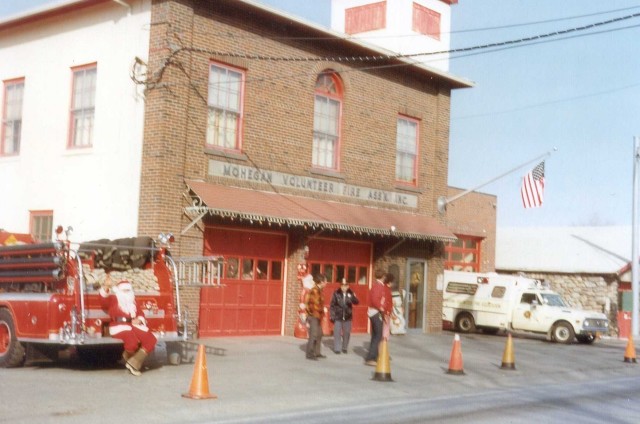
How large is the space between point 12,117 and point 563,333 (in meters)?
17.4

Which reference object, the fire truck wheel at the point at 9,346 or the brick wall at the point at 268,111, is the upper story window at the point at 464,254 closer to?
the brick wall at the point at 268,111

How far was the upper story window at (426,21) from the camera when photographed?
96.1 feet

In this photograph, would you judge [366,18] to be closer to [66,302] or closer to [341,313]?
[341,313]

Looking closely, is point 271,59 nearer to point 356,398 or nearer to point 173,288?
point 173,288

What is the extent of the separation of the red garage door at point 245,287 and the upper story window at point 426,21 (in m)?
10.2

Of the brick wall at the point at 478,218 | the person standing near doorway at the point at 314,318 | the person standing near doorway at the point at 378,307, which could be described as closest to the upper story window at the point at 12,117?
the person standing near doorway at the point at 314,318

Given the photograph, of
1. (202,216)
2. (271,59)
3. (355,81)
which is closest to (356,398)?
(202,216)

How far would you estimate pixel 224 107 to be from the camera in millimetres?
21344

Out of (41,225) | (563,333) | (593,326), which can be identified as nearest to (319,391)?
(41,225)

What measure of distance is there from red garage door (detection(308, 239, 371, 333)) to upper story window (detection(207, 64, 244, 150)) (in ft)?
13.1

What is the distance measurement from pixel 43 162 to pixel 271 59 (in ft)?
20.4

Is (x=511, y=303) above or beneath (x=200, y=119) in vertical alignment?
beneath

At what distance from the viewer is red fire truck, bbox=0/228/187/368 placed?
45.4 feet

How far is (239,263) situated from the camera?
2177cm
